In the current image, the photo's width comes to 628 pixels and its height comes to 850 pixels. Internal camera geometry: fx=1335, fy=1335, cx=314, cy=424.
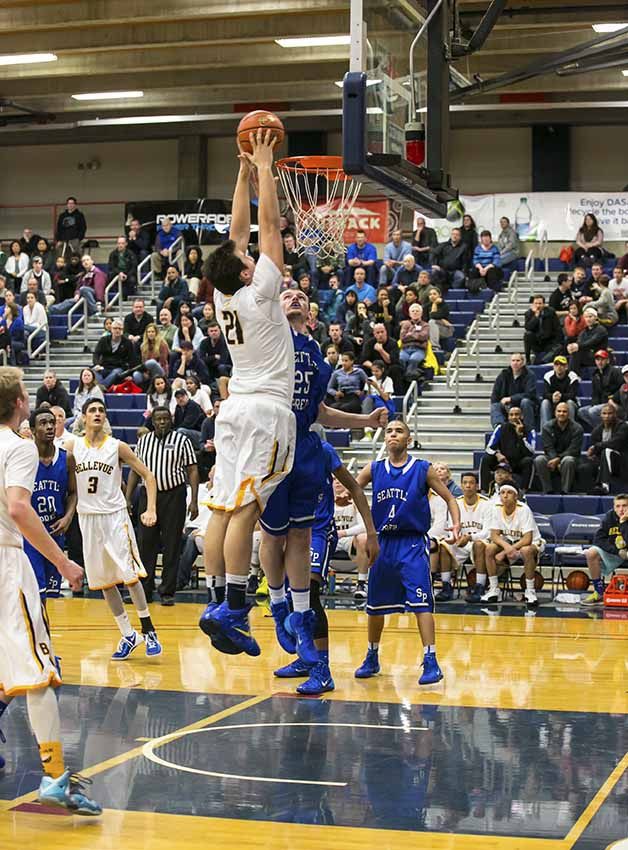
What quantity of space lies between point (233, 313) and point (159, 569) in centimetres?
1012

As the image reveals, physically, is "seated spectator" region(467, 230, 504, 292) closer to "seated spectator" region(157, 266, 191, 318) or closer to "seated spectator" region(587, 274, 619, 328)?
"seated spectator" region(587, 274, 619, 328)

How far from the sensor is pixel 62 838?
5492 millimetres

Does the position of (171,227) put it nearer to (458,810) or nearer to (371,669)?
(371,669)

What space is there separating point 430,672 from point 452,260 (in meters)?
14.7

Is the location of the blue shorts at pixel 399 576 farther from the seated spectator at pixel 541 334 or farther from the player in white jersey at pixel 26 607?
the seated spectator at pixel 541 334

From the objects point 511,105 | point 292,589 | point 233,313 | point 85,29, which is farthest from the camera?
point 511,105

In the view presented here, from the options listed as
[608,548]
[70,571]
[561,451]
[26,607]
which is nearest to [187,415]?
[561,451]

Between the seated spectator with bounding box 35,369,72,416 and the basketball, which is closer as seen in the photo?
the basketball

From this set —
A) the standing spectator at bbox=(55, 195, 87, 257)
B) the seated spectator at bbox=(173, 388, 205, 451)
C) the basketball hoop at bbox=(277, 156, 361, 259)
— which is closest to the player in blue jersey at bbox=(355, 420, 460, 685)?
the basketball hoop at bbox=(277, 156, 361, 259)

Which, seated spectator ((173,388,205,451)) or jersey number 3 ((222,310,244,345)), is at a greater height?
jersey number 3 ((222,310,244,345))

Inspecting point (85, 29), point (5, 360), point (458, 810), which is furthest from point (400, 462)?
point (85, 29)

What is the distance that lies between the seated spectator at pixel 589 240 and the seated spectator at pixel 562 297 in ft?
7.28

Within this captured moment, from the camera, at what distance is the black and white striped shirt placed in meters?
14.1

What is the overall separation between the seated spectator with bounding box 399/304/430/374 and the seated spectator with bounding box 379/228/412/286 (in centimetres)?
272
